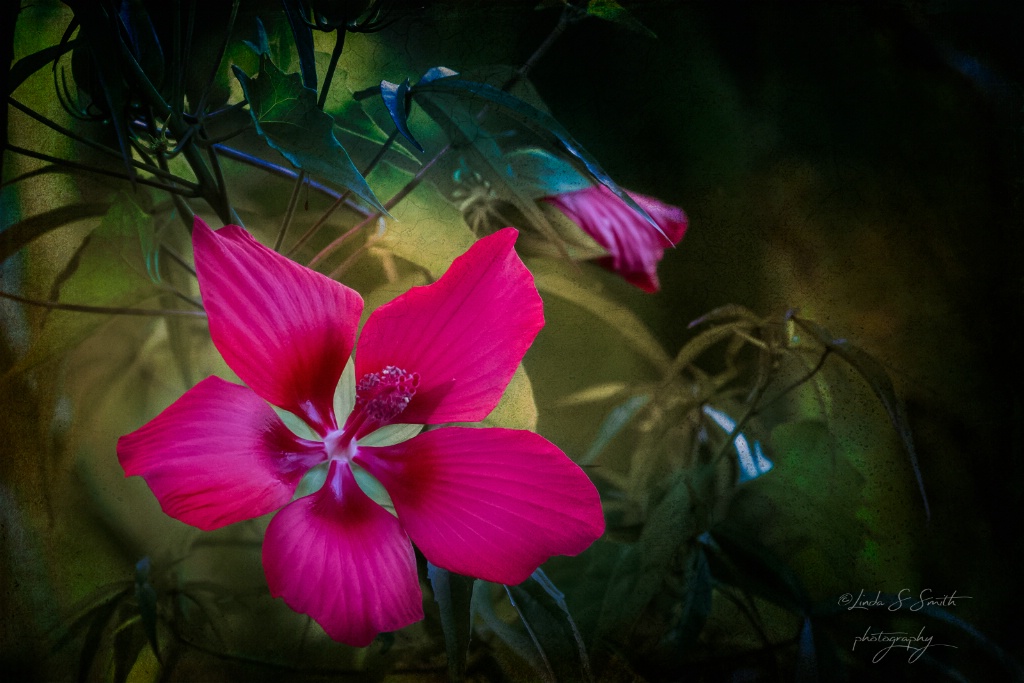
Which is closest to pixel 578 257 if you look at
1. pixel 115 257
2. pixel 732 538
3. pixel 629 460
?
pixel 629 460

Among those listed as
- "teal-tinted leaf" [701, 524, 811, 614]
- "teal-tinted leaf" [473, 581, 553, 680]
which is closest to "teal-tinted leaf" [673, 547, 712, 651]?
"teal-tinted leaf" [701, 524, 811, 614]

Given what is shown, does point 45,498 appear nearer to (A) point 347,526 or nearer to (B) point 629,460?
(A) point 347,526

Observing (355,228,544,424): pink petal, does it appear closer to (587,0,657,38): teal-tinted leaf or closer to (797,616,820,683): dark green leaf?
(587,0,657,38): teal-tinted leaf

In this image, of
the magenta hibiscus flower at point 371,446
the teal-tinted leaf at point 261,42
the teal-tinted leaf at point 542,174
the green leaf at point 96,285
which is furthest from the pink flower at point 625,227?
the green leaf at point 96,285

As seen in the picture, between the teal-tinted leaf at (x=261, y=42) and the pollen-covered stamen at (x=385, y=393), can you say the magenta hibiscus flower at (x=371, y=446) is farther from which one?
the teal-tinted leaf at (x=261, y=42)

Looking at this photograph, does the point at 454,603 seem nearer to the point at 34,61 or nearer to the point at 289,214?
the point at 289,214

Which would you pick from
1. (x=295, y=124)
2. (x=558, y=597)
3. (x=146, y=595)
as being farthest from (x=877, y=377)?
(x=146, y=595)
